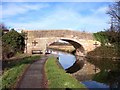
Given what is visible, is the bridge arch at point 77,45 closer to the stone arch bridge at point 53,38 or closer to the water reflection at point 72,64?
the stone arch bridge at point 53,38

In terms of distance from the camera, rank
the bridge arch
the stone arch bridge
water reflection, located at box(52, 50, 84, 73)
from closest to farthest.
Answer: water reflection, located at box(52, 50, 84, 73)
the stone arch bridge
the bridge arch

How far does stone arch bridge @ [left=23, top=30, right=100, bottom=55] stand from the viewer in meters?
40.7

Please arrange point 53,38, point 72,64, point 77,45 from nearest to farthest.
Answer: point 72,64 → point 53,38 → point 77,45

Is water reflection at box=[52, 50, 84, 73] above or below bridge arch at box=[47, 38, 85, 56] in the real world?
below

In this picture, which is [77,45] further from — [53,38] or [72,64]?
[72,64]

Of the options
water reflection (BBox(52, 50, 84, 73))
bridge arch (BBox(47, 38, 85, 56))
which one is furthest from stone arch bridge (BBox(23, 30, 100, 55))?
water reflection (BBox(52, 50, 84, 73))

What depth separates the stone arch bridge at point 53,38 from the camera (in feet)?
134

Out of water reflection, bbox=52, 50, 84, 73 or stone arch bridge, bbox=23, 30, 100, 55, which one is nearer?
water reflection, bbox=52, 50, 84, 73

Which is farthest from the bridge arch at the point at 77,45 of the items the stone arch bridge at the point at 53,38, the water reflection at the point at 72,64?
the water reflection at the point at 72,64

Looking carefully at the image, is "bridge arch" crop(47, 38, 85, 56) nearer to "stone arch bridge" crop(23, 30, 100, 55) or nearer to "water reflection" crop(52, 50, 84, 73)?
"stone arch bridge" crop(23, 30, 100, 55)

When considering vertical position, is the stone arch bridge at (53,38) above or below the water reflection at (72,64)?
above

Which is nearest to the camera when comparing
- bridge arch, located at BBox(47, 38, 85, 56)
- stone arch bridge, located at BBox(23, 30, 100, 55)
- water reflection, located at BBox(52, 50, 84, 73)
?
water reflection, located at BBox(52, 50, 84, 73)

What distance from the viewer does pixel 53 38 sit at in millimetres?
41844

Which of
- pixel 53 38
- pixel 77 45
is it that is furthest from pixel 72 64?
pixel 77 45
